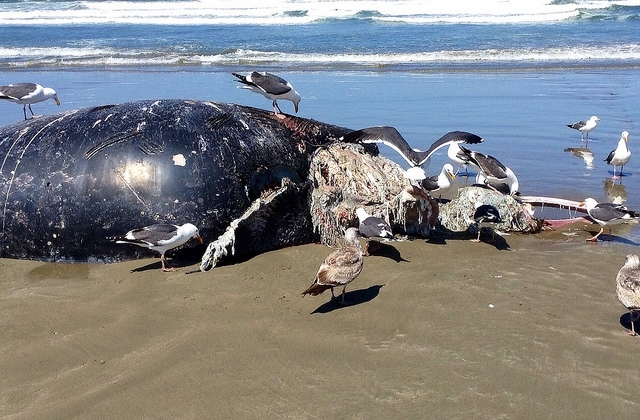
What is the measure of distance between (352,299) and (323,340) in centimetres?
75

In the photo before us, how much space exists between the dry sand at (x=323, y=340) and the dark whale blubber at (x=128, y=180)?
0.30m

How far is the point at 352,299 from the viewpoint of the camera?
5141 mm

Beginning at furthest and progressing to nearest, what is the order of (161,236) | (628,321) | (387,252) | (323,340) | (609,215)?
(609,215), (387,252), (161,236), (628,321), (323,340)

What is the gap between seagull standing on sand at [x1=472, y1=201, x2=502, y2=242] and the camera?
6270 millimetres

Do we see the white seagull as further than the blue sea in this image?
No

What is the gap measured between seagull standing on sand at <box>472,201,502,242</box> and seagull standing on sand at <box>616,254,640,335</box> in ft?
5.60

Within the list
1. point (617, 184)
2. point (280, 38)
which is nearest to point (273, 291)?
point (617, 184)

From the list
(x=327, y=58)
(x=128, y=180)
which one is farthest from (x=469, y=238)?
(x=327, y=58)

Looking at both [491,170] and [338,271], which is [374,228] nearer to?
[338,271]

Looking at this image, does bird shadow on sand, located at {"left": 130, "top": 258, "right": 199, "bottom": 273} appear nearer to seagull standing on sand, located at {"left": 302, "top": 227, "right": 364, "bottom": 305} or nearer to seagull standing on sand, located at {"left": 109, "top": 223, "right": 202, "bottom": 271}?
seagull standing on sand, located at {"left": 109, "top": 223, "right": 202, "bottom": 271}

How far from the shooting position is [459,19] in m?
32.4

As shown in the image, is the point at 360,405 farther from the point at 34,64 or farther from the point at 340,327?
the point at 34,64

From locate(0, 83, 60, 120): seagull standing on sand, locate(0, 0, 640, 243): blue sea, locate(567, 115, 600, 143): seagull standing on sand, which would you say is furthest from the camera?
locate(0, 0, 640, 243): blue sea

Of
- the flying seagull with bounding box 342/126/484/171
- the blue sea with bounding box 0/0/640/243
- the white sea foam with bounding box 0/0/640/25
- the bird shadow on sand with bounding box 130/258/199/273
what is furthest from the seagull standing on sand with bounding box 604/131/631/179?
the white sea foam with bounding box 0/0/640/25
